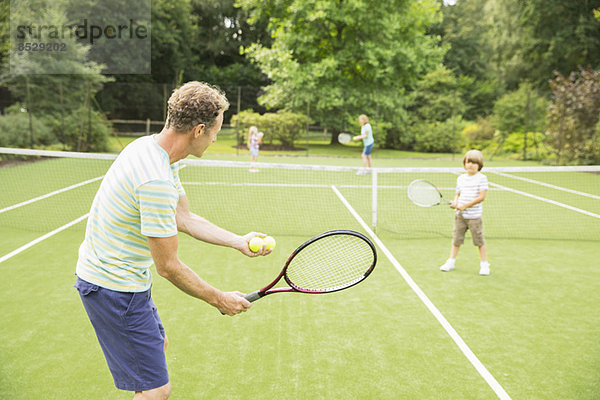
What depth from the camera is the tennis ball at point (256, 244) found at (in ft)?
9.47

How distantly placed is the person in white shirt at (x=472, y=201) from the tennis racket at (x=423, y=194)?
2.12 ft

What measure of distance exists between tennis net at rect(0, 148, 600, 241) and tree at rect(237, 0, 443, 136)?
9.65 metres

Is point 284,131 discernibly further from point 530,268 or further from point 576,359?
point 576,359

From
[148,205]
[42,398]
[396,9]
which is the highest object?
[396,9]

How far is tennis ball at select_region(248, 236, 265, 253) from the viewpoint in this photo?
2.89 metres

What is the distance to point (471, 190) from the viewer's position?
6309 mm

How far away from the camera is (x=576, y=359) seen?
4.28 meters

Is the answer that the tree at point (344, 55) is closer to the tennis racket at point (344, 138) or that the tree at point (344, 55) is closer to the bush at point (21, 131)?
the tennis racket at point (344, 138)

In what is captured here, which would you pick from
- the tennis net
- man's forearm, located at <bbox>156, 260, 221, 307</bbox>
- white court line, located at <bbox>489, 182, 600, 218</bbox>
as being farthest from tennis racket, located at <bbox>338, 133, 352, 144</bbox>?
man's forearm, located at <bbox>156, 260, 221, 307</bbox>

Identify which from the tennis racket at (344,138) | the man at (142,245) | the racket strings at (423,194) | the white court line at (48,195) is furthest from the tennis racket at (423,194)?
the tennis racket at (344,138)

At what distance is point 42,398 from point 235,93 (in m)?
25.0

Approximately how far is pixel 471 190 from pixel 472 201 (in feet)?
0.52

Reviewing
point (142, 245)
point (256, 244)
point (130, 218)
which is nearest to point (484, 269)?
point (256, 244)

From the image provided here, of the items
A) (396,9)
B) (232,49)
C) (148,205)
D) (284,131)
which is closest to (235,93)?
(284,131)
